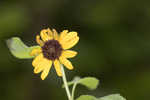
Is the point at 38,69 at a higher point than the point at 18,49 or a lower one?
lower

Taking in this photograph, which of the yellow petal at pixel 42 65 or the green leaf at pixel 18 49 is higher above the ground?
the green leaf at pixel 18 49

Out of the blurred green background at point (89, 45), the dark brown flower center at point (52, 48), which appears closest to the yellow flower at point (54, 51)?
the dark brown flower center at point (52, 48)

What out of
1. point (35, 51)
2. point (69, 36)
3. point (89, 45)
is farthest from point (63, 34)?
A: point (89, 45)

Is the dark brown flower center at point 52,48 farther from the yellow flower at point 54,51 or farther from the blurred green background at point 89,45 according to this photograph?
the blurred green background at point 89,45

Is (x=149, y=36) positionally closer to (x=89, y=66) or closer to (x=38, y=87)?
(x=89, y=66)

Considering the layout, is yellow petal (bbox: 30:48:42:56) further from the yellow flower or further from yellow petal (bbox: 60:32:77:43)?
yellow petal (bbox: 60:32:77:43)

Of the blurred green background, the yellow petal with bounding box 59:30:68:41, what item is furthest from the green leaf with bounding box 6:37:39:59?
the blurred green background

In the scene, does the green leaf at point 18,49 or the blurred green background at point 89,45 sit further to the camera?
the blurred green background at point 89,45

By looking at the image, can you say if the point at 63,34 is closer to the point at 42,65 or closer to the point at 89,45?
the point at 42,65

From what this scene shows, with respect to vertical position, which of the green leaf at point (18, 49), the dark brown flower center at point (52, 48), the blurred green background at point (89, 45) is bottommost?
the blurred green background at point (89, 45)
